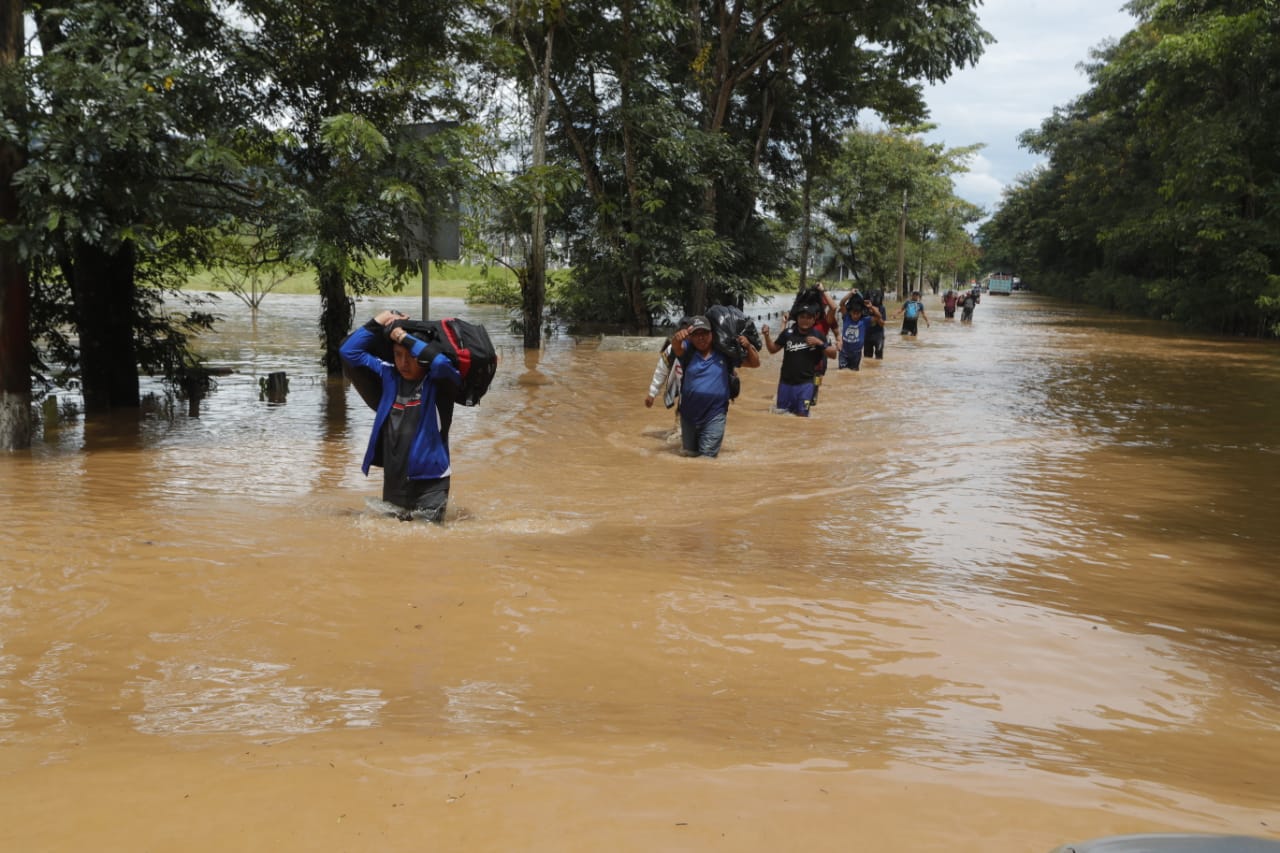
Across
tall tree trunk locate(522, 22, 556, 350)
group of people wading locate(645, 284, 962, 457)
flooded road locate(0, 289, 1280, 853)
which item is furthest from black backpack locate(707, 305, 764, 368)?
tall tree trunk locate(522, 22, 556, 350)

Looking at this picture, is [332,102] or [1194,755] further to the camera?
[332,102]

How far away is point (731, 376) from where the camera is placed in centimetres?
1113

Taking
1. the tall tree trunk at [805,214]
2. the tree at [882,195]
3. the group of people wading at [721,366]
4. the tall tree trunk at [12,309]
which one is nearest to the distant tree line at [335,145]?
the tall tree trunk at [12,309]

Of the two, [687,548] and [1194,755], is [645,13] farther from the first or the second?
[1194,755]

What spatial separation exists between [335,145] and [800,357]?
613 cm

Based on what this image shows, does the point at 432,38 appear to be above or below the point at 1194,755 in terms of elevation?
above

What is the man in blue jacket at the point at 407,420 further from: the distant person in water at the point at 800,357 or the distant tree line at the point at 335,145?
the distant person in water at the point at 800,357

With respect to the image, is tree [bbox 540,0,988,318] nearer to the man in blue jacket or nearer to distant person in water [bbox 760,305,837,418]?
distant person in water [bbox 760,305,837,418]

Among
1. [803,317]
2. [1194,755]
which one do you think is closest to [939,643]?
[1194,755]

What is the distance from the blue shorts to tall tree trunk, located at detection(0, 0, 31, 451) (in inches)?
345

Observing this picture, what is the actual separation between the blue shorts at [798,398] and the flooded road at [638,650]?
2142 millimetres

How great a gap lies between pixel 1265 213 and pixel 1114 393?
19894 millimetres

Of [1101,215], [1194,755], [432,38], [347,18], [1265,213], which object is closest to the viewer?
[1194,755]

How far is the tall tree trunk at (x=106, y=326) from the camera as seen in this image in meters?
13.8
